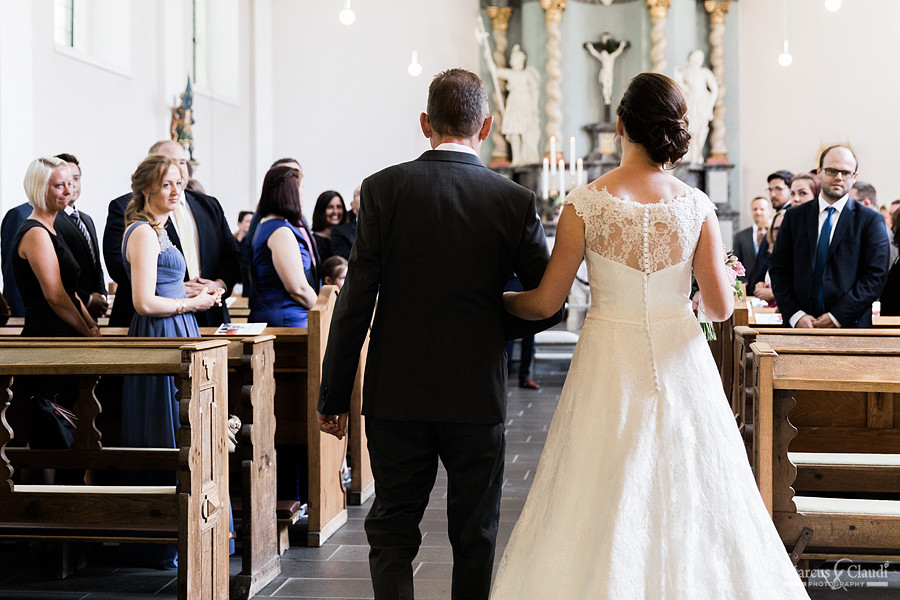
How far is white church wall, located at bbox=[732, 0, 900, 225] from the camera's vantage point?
13.1m

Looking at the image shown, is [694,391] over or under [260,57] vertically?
under

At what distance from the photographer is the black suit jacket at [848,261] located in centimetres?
531

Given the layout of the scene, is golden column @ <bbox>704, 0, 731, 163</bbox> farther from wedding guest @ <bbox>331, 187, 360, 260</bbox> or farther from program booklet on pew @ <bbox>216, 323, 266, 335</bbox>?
program booklet on pew @ <bbox>216, 323, 266, 335</bbox>

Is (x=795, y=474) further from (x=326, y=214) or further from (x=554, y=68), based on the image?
(x=554, y=68)

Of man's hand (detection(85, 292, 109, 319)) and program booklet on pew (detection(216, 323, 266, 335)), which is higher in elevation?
man's hand (detection(85, 292, 109, 319))

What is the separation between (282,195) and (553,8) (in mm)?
9788

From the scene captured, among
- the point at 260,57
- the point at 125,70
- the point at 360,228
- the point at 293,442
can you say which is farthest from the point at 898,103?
the point at 360,228

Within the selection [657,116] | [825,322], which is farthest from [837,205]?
[657,116]

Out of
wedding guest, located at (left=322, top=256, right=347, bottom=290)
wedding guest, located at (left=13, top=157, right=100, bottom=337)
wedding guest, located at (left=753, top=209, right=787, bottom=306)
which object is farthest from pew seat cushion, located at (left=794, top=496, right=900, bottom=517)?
wedding guest, located at (left=753, top=209, right=787, bottom=306)

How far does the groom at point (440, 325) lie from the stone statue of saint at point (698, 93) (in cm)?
1126

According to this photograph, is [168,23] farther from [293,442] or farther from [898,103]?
[898,103]

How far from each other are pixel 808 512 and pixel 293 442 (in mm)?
2375

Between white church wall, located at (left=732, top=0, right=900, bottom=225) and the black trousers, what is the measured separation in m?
11.6

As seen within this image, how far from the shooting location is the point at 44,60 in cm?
863
